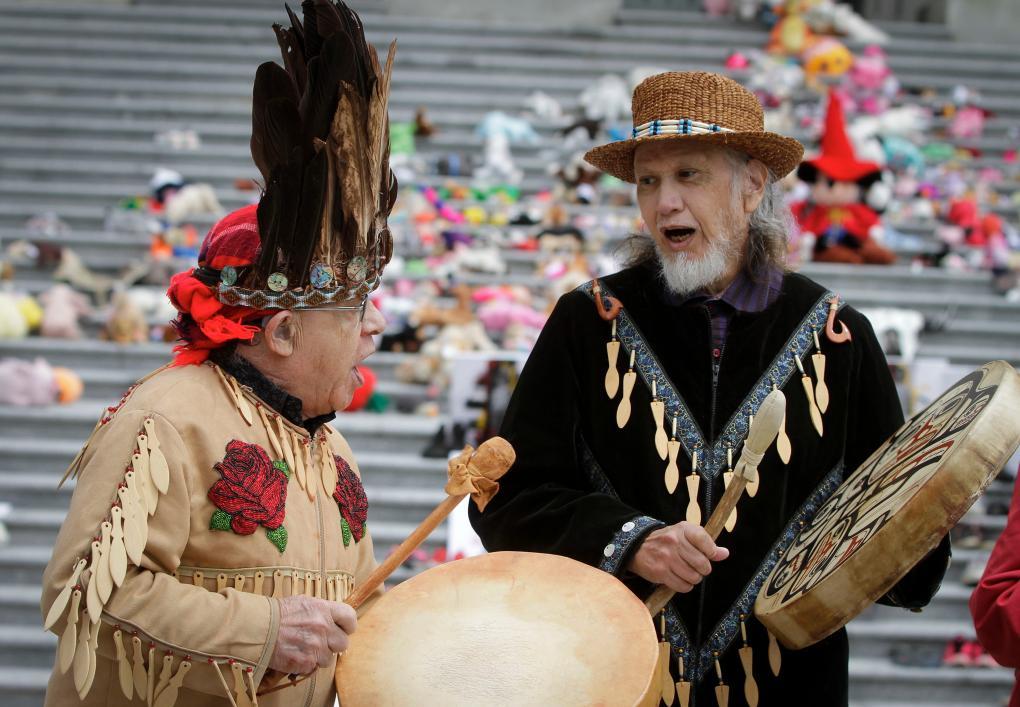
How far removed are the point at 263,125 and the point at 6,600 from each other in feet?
15.1

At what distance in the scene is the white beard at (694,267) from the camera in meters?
2.52

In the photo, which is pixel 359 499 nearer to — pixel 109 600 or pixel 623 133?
pixel 109 600

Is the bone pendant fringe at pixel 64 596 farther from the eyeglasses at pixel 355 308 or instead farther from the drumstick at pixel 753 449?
the drumstick at pixel 753 449

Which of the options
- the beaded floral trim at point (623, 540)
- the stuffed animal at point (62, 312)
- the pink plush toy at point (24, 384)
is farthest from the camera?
the stuffed animal at point (62, 312)

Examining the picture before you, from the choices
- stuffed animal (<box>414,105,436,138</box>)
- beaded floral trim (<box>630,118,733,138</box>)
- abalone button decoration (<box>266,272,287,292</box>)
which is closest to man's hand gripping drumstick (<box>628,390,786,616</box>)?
beaded floral trim (<box>630,118,733,138</box>)

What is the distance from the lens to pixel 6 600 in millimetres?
5781

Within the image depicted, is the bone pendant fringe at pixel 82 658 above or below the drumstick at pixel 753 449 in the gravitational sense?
below

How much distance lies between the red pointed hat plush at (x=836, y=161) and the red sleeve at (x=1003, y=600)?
6.65 m

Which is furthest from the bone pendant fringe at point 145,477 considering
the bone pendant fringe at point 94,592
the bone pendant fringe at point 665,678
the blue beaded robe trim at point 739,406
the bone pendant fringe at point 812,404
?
the bone pendant fringe at point 812,404

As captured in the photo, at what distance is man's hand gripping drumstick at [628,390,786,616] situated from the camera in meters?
2.08

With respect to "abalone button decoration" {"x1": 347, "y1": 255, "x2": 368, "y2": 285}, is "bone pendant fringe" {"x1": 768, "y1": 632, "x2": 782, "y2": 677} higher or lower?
lower

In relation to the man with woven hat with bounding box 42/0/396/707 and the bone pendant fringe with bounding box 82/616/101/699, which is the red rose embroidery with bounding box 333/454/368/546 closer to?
the man with woven hat with bounding box 42/0/396/707

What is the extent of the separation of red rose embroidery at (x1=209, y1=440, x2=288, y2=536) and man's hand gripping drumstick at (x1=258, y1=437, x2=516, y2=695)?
0.16 metres

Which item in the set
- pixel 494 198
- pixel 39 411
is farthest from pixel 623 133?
pixel 39 411
